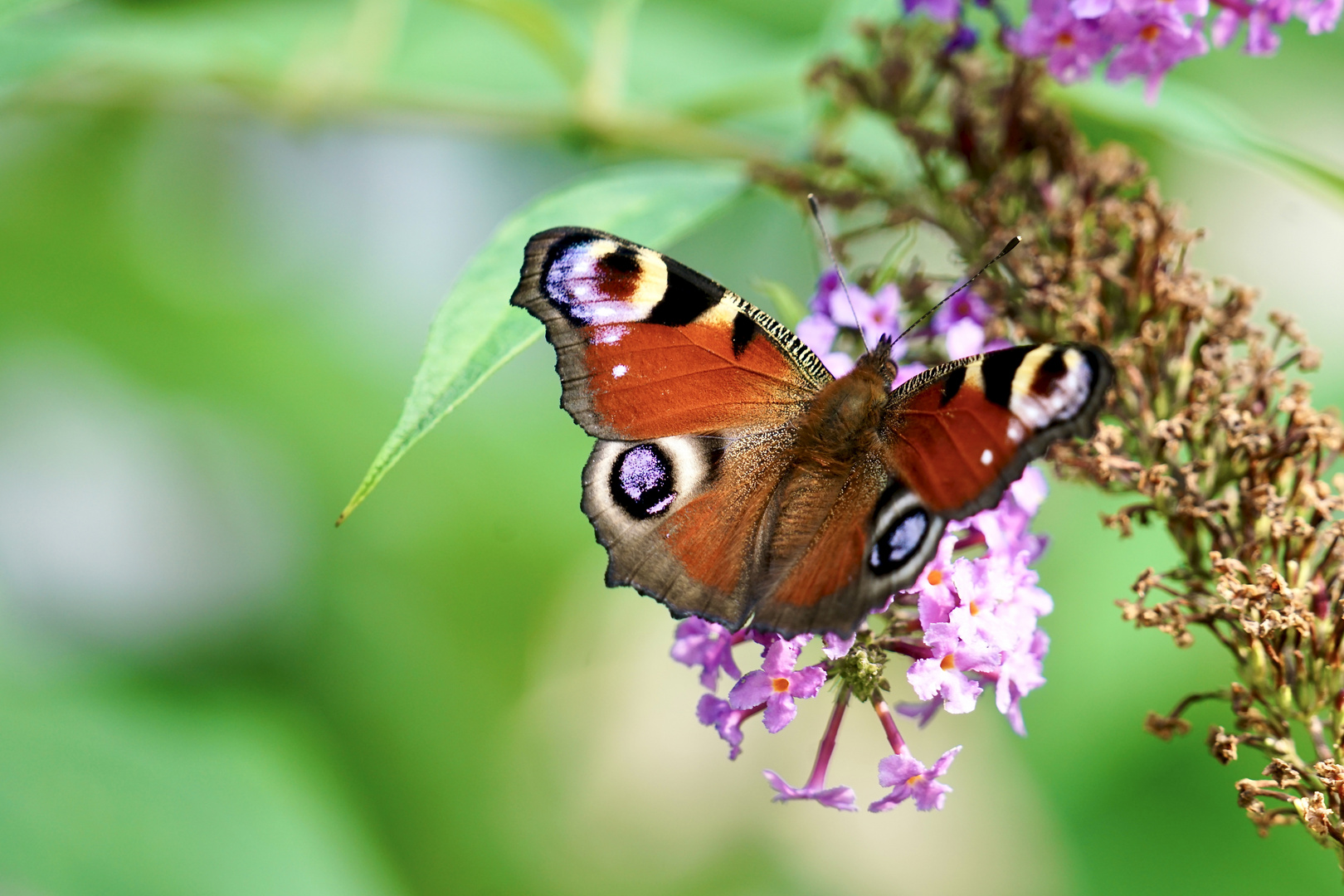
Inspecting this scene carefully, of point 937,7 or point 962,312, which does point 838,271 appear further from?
point 937,7

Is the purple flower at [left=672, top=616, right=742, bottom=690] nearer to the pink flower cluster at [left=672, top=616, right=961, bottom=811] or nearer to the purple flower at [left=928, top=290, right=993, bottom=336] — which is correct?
the pink flower cluster at [left=672, top=616, right=961, bottom=811]

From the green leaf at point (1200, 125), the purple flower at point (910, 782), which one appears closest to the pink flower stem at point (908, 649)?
the purple flower at point (910, 782)

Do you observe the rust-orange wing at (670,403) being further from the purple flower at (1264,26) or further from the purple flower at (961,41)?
the purple flower at (1264,26)

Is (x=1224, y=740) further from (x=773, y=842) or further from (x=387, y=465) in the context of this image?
(x=773, y=842)

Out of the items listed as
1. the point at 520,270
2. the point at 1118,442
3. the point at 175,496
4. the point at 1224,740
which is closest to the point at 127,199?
the point at 175,496

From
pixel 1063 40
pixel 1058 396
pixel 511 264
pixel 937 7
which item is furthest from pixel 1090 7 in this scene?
pixel 511 264

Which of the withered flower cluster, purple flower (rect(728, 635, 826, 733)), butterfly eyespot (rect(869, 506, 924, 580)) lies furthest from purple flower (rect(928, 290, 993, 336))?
purple flower (rect(728, 635, 826, 733))
